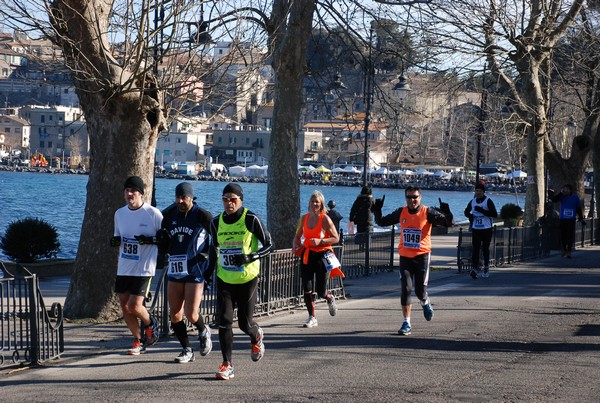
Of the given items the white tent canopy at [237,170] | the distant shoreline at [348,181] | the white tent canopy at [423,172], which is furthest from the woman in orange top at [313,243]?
the white tent canopy at [423,172]

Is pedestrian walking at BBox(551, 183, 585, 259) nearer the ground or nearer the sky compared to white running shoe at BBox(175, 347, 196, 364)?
nearer the sky

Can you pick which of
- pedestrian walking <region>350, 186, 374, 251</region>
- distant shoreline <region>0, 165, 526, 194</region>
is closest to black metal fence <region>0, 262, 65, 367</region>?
pedestrian walking <region>350, 186, 374, 251</region>

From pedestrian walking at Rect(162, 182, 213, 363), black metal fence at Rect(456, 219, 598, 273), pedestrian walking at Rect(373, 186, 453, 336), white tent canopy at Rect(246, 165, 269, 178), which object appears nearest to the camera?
pedestrian walking at Rect(162, 182, 213, 363)

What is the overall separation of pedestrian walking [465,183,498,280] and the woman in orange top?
784 centimetres

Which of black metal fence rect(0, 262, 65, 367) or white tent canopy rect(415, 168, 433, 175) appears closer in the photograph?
black metal fence rect(0, 262, 65, 367)

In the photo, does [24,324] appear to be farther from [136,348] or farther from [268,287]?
[268,287]

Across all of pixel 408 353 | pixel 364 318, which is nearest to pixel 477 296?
pixel 364 318

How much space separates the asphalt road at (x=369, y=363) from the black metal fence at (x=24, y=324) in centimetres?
26

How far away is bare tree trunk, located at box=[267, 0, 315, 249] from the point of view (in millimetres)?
18625

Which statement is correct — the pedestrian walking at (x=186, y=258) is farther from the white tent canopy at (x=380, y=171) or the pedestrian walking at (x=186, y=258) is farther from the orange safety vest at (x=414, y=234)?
the white tent canopy at (x=380, y=171)

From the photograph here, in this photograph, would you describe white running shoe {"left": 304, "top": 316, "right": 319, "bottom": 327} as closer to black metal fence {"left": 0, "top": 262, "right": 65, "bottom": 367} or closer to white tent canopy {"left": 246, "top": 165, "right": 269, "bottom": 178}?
black metal fence {"left": 0, "top": 262, "right": 65, "bottom": 367}

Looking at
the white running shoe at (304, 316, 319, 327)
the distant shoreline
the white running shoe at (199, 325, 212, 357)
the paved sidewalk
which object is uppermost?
the distant shoreline

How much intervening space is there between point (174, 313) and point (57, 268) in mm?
11753

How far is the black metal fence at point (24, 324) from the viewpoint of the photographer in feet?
33.8
